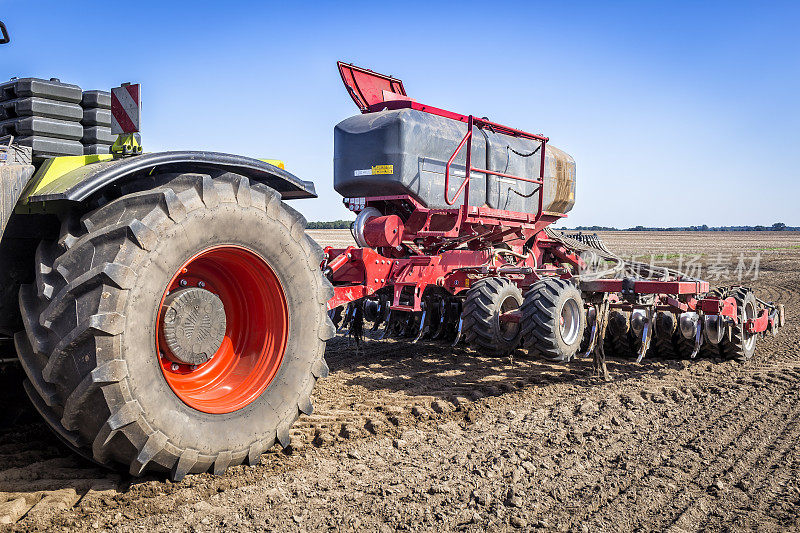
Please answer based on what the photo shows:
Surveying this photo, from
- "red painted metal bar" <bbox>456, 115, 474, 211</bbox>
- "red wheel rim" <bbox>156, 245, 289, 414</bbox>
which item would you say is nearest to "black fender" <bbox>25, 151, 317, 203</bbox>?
"red wheel rim" <bbox>156, 245, 289, 414</bbox>

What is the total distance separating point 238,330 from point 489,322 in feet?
10.3

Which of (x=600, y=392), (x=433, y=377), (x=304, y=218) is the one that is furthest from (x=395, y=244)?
(x=304, y=218)

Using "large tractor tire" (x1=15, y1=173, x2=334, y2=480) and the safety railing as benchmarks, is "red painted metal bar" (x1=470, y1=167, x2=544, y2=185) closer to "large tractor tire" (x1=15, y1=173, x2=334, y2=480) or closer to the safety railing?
the safety railing

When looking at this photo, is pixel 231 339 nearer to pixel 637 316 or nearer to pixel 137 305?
pixel 137 305

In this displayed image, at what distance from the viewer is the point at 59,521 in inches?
104

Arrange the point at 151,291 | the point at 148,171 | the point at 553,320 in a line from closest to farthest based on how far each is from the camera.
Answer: the point at 151,291 → the point at 148,171 → the point at 553,320

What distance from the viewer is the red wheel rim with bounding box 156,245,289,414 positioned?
325 cm

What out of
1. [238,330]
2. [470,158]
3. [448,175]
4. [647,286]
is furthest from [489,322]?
[238,330]

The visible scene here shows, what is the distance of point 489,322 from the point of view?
20.1 feet

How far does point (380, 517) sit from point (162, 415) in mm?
1098

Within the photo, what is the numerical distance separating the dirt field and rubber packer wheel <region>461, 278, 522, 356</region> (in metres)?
0.46

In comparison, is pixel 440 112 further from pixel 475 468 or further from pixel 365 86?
pixel 475 468

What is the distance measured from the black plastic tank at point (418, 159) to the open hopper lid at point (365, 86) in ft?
2.19

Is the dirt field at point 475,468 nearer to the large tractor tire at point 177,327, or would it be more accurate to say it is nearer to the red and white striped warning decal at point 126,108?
the large tractor tire at point 177,327
